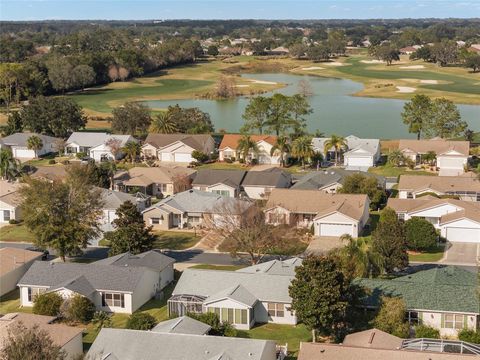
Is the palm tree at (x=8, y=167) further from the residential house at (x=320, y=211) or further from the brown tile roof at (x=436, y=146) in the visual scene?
the brown tile roof at (x=436, y=146)

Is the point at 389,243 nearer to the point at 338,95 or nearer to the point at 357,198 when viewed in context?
the point at 357,198

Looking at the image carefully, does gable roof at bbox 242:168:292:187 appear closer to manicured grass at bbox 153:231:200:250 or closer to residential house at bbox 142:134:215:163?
manicured grass at bbox 153:231:200:250

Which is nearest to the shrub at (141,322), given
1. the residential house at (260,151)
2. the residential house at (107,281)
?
the residential house at (107,281)

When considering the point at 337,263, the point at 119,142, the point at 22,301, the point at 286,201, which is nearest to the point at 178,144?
the point at 119,142

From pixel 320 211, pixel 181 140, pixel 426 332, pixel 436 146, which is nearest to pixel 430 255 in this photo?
pixel 320 211

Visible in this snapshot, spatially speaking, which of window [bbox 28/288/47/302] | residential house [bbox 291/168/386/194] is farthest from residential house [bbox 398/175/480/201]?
window [bbox 28/288/47/302]
